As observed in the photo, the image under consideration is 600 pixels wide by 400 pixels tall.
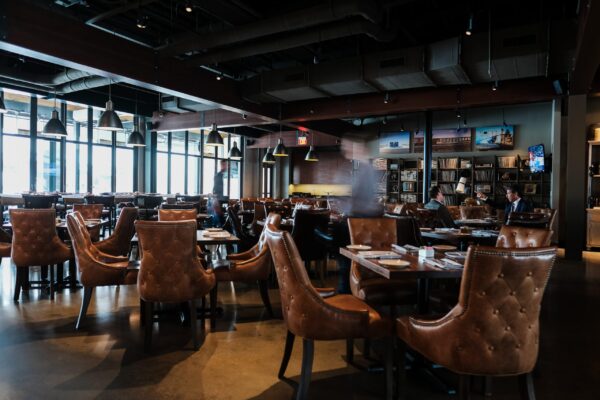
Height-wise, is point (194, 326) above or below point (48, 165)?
below

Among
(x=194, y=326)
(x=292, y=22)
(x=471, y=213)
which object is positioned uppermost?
(x=292, y=22)

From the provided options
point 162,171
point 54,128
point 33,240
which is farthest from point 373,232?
point 162,171

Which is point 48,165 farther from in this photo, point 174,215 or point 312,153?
point 312,153

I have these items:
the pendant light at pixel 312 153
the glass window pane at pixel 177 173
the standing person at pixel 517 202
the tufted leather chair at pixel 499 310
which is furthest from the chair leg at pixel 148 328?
the glass window pane at pixel 177 173

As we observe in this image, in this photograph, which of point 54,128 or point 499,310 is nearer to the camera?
point 499,310

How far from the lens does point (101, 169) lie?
41.5 feet

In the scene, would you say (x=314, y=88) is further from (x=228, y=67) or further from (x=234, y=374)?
(x=234, y=374)

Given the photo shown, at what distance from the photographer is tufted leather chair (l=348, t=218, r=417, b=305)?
3.29 m

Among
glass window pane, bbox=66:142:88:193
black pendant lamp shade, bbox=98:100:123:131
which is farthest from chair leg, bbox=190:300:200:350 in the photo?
glass window pane, bbox=66:142:88:193

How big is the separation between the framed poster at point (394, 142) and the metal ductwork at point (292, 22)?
9533mm

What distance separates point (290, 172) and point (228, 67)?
924 centimetres

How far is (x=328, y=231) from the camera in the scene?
18.9ft

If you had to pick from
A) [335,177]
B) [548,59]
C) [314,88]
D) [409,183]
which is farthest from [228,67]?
[335,177]

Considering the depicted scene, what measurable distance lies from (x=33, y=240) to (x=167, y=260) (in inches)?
93.6
